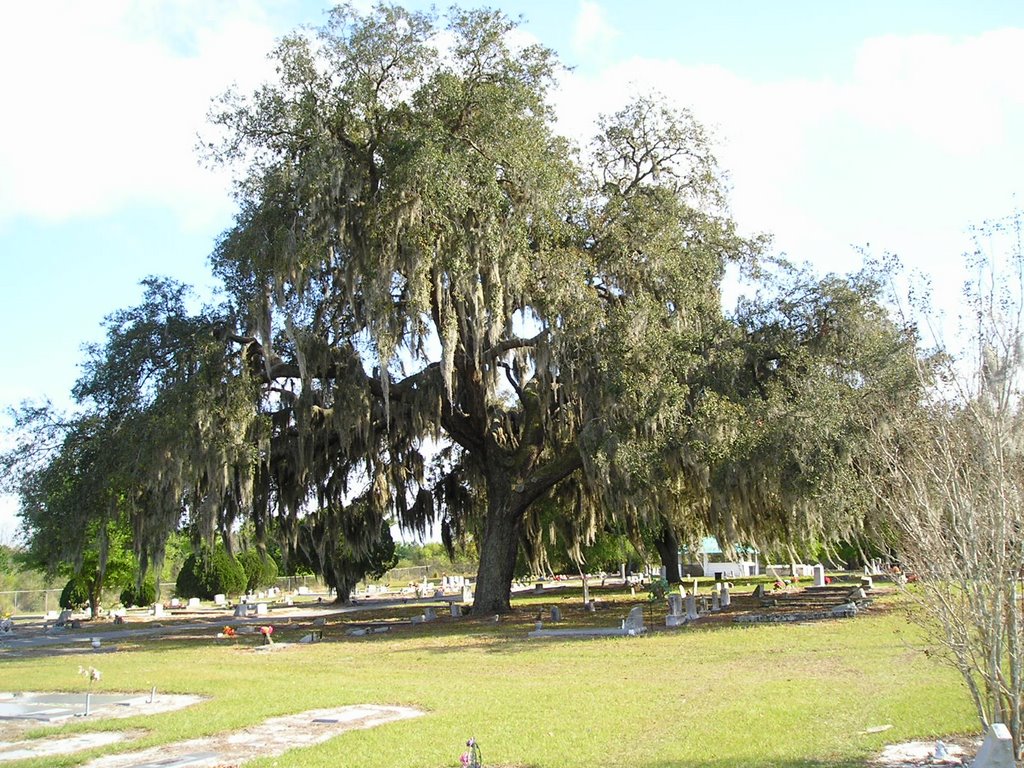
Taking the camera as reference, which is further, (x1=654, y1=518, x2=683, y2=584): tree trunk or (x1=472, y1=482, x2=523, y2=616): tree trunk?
(x1=654, y1=518, x2=683, y2=584): tree trunk

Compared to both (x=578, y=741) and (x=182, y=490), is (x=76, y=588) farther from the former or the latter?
(x=578, y=741)

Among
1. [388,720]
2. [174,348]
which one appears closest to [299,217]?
[174,348]

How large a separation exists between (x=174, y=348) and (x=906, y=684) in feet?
56.7

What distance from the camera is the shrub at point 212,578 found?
4784cm

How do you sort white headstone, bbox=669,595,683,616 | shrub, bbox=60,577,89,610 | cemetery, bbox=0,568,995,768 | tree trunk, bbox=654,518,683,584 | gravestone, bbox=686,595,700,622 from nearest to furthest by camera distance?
cemetery, bbox=0,568,995,768 → white headstone, bbox=669,595,683,616 → gravestone, bbox=686,595,700,622 → tree trunk, bbox=654,518,683,584 → shrub, bbox=60,577,89,610

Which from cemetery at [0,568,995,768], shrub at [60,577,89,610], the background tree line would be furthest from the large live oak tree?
shrub at [60,577,89,610]

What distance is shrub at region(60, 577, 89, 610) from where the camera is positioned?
40.9m

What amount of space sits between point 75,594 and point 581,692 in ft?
125

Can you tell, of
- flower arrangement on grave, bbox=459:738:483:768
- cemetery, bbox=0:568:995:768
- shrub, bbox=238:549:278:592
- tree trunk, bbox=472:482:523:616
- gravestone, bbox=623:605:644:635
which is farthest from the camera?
shrub, bbox=238:549:278:592

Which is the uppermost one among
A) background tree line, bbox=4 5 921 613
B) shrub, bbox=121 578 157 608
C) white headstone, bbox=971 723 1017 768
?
background tree line, bbox=4 5 921 613

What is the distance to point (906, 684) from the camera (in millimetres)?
10375

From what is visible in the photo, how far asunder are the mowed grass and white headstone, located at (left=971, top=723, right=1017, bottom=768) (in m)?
1.07

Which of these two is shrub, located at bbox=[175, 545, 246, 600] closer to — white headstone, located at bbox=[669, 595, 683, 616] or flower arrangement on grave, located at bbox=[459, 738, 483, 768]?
white headstone, located at bbox=[669, 595, 683, 616]

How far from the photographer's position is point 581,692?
11.2 metres
